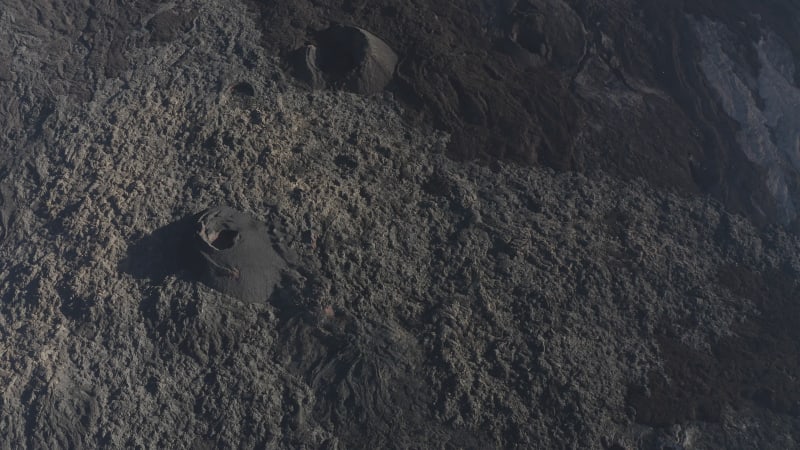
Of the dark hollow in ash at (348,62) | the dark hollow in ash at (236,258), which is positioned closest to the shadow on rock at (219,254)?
the dark hollow in ash at (236,258)

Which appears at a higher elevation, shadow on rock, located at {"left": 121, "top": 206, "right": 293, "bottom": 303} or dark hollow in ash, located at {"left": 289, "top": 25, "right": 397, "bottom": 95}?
dark hollow in ash, located at {"left": 289, "top": 25, "right": 397, "bottom": 95}

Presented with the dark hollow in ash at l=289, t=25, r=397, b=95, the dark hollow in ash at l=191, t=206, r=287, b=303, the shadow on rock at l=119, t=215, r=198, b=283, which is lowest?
the shadow on rock at l=119, t=215, r=198, b=283

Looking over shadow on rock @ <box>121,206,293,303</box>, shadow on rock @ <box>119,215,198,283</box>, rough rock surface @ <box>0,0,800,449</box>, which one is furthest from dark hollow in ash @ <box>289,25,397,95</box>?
shadow on rock @ <box>119,215,198,283</box>

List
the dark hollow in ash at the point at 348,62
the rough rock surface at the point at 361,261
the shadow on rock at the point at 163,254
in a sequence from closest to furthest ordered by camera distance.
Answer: the rough rock surface at the point at 361,261 → the shadow on rock at the point at 163,254 → the dark hollow in ash at the point at 348,62

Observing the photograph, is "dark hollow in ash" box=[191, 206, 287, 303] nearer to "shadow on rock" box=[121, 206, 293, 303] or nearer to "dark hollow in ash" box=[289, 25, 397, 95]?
"shadow on rock" box=[121, 206, 293, 303]

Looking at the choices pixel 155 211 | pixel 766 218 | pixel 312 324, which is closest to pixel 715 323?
pixel 766 218

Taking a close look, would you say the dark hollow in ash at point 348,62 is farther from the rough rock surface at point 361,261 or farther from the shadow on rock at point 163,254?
the shadow on rock at point 163,254
